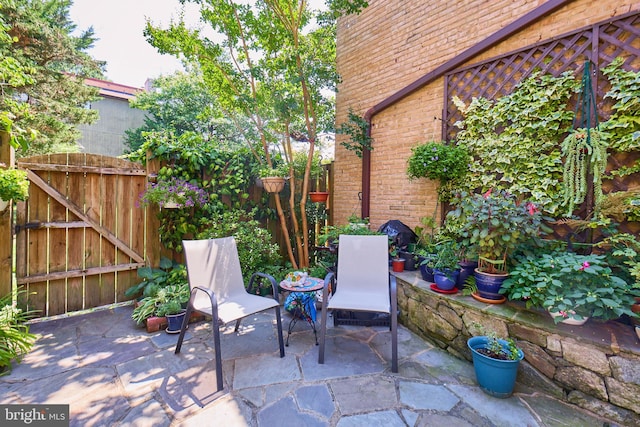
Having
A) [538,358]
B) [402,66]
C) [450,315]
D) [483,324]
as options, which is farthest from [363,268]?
[402,66]

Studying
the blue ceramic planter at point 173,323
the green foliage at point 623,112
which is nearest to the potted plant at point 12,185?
the blue ceramic planter at point 173,323

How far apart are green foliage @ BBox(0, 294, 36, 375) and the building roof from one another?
12892 mm

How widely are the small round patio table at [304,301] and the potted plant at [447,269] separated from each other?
1.16 meters

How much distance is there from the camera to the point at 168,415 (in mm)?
1799

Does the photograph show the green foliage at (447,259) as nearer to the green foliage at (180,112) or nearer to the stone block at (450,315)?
the stone block at (450,315)

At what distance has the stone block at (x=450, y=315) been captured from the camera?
2.54 m

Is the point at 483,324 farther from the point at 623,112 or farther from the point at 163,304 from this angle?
the point at 163,304

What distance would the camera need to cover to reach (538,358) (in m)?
2.08

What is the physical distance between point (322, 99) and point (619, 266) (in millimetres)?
3670

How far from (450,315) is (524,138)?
2005mm

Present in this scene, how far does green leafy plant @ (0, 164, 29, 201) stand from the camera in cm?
232

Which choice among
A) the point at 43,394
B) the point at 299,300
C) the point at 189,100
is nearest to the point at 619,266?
the point at 299,300

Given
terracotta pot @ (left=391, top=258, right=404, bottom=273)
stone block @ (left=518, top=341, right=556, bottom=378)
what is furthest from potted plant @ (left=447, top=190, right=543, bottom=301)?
terracotta pot @ (left=391, top=258, right=404, bottom=273)

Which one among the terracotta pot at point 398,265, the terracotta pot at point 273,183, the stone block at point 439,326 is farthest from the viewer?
the terracotta pot at point 273,183
